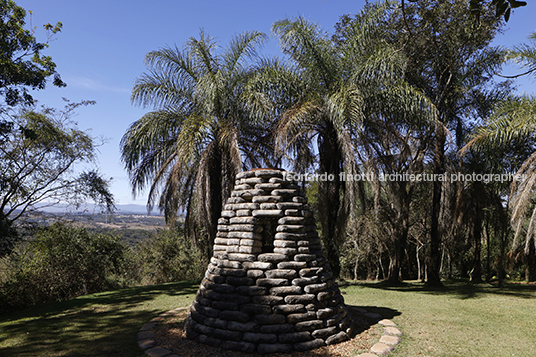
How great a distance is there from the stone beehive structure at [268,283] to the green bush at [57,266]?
6693 millimetres

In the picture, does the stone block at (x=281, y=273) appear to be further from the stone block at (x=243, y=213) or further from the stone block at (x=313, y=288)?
the stone block at (x=243, y=213)

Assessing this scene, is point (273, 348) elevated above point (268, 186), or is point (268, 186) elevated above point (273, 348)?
point (268, 186)

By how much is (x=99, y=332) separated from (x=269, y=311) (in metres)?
3.51

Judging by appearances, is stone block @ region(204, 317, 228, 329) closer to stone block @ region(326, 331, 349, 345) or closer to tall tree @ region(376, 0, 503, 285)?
stone block @ region(326, 331, 349, 345)

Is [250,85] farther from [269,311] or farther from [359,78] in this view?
[269,311]

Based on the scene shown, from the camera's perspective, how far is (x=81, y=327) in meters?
6.06

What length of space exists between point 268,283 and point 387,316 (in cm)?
300

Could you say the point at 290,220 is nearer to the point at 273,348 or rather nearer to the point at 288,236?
the point at 288,236

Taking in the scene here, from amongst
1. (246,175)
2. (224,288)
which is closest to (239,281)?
(224,288)

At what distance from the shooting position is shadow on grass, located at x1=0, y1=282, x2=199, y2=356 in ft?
16.1

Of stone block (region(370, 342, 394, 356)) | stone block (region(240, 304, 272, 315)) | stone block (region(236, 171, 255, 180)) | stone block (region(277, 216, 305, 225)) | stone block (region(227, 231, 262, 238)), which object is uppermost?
stone block (region(236, 171, 255, 180))

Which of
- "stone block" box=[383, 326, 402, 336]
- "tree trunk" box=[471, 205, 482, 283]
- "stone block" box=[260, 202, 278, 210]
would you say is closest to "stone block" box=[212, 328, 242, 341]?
"stone block" box=[260, 202, 278, 210]

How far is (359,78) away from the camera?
9.11 meters

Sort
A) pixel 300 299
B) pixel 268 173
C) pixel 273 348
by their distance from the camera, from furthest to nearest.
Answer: pixel 268 173 < pixel 300 299 < pixel 273 348
